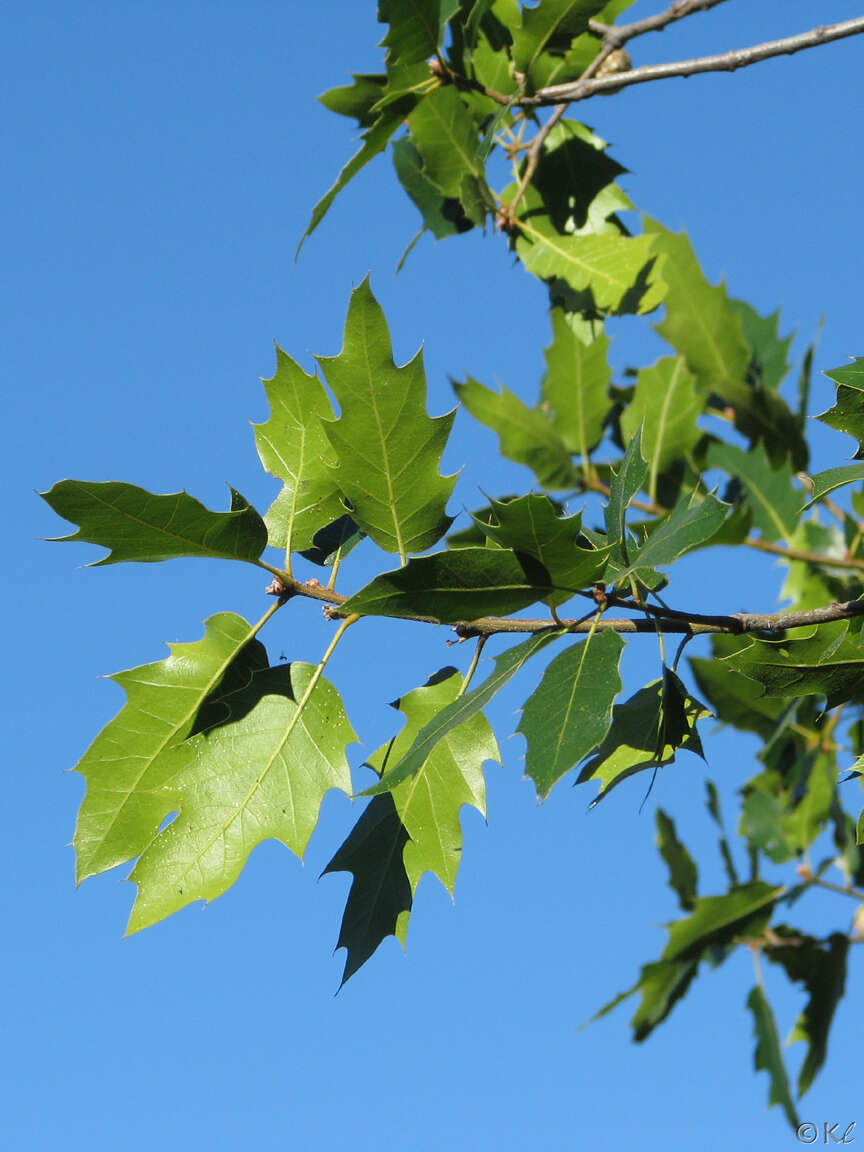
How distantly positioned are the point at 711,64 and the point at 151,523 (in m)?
0.93

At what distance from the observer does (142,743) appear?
1.15 meters

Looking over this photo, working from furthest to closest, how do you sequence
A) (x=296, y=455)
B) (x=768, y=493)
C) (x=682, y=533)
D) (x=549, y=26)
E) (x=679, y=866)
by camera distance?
1. (x=549, y=26)
2. (x=679, y=866)
3. (x=296, y=455)
4. (x=768, y=493)
5. (x=682, y=533)

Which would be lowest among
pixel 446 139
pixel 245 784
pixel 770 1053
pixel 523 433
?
pixel 770 1053

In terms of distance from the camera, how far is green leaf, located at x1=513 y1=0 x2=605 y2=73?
1641 mm

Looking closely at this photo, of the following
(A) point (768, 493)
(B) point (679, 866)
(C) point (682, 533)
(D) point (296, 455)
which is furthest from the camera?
(B) point (679, 866)

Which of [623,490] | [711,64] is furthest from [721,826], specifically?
[711,64]

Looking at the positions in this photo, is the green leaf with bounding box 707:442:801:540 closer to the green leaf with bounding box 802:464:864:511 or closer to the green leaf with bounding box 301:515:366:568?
the green leaf with bounding box 802:464:864:511

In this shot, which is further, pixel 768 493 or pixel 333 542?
pixel 333 542

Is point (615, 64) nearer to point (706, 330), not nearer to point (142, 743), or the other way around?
point (706, 330)

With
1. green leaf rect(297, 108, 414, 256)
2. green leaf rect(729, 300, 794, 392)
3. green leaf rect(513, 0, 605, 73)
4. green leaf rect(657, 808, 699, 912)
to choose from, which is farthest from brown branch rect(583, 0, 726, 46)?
green leaf rect(657, 808, 699, 912)

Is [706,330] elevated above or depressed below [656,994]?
above

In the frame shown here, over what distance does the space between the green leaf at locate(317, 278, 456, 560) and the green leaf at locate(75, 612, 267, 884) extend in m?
0.20

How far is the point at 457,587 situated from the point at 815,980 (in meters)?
0.57

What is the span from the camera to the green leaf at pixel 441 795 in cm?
117
